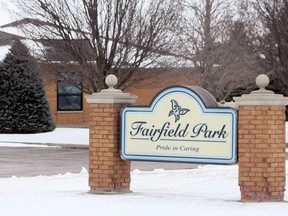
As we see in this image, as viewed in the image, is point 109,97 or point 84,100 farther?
point 84,100

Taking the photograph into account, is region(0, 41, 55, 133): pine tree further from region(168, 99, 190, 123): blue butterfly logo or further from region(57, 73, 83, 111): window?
region(168, 99, 190, 123): blue butterfly logo

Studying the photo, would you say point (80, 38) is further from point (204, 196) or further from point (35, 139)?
point (204, 196)

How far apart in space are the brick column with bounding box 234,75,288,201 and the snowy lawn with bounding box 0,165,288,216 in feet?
1.42

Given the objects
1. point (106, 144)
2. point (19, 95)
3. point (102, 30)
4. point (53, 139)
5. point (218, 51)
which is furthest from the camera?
point (218, 51)

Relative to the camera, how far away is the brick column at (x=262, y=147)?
13609mm

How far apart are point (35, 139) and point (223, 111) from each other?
24718 mm

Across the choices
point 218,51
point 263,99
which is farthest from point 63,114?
point 263,99

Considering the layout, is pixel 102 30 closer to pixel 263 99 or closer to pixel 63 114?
pixel 63 114

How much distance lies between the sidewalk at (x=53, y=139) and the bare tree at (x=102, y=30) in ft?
9.51

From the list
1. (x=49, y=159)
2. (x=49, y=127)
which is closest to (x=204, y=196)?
(x=49, y=159)

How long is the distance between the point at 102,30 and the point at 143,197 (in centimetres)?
2091

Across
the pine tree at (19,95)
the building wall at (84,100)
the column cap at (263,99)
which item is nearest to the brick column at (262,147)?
the column cap at (263,99)

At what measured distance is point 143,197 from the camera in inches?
551

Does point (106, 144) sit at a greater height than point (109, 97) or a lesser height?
lesser
